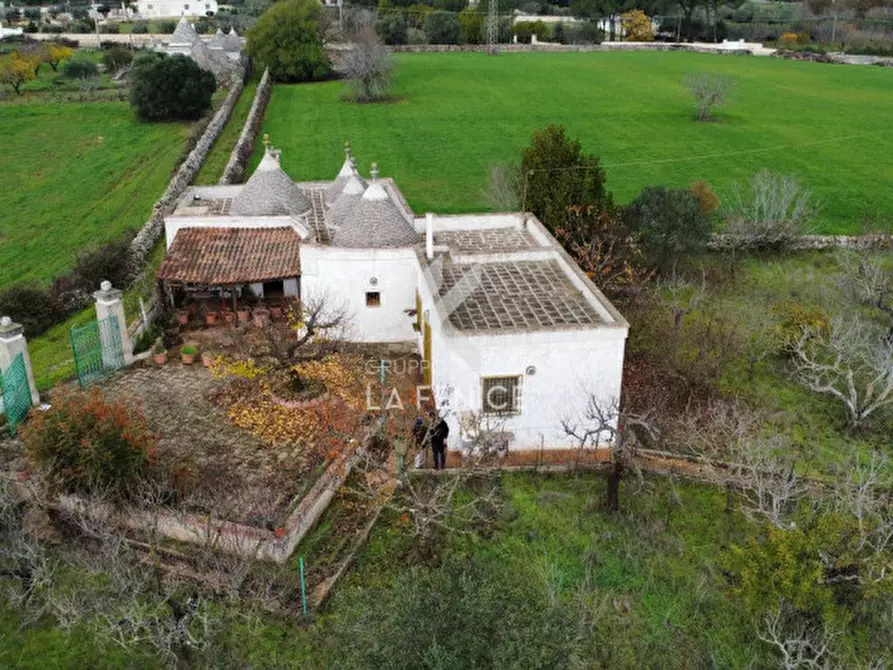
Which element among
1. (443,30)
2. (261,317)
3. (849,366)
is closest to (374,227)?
(261,317)

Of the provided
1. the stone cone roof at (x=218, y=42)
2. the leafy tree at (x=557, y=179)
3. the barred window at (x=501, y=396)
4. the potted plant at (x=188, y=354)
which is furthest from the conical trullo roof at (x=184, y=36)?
the barred window at (x=501, y=396)

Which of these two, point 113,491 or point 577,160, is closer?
point 113,491

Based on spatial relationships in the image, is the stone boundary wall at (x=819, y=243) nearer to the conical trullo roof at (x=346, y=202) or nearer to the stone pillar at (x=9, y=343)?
the conical trullo roof at (x=346, y=202)

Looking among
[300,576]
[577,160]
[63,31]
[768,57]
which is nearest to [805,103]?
[768,57]

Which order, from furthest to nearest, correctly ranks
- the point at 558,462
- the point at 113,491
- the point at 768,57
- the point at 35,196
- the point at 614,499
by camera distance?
the point at 768,57 < the point at 35,196 < the point at 558,462 < the point at 614,499 < the point at 113,491

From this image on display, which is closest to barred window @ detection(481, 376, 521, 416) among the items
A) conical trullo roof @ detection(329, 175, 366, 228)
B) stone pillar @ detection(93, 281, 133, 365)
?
conical trullo roof @ detection(329, 175, 366, 228)

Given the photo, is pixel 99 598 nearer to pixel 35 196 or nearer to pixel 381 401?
pixel 381 401
